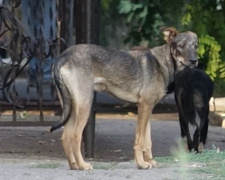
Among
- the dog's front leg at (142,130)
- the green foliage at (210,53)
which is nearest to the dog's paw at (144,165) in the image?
the dog's front leg at (142,130)

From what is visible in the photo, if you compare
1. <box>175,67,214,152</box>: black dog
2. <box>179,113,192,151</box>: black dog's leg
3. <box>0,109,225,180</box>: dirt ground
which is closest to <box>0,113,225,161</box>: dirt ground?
<box>0,109,225,180</box>: dirt ground

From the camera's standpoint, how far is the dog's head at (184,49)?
9.77m

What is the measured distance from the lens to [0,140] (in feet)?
47.3

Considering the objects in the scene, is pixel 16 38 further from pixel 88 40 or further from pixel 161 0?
pixel 161 0

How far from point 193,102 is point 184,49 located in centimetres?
278

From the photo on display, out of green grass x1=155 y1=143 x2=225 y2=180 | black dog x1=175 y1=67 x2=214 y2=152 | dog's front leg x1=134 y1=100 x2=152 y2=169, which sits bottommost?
black dog x1=175 y1=67 x2=214 y2=152

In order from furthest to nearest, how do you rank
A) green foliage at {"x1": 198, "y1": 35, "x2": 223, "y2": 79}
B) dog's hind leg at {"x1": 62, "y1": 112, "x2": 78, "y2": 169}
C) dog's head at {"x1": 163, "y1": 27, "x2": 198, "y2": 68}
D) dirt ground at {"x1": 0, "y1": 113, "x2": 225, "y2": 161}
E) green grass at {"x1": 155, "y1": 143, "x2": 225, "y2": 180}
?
green foliage at {"x1": 198, "y1": 35, "x2": 223, "y2": 79}
dirt ground at {"x1": 0, "y1": 113, "x2": 225, "y2": 161}
dog's head at {"x1": 163, "y1": 27, "x2": 198, "y2": 68}
dog's hind leg at {"x1": 62, "y1": 112, "x2": 78, "y2": 169}
green grass at {"x1": 155, "y1": 143, "x2": 225, "y2": 180}

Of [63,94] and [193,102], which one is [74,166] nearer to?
[63,94]

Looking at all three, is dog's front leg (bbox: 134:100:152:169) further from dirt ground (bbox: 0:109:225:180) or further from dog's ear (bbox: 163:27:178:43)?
dog's ear (bbox: 163:27:178:43)

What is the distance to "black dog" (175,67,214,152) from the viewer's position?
12531 millimetres

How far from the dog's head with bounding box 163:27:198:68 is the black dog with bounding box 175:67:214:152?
2.49 meters

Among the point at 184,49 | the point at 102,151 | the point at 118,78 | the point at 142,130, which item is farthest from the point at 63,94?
the point at 102,151

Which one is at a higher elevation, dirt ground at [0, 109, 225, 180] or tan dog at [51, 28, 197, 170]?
tan dog at [51, 28, 197, 170]

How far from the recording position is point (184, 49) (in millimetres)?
9844
